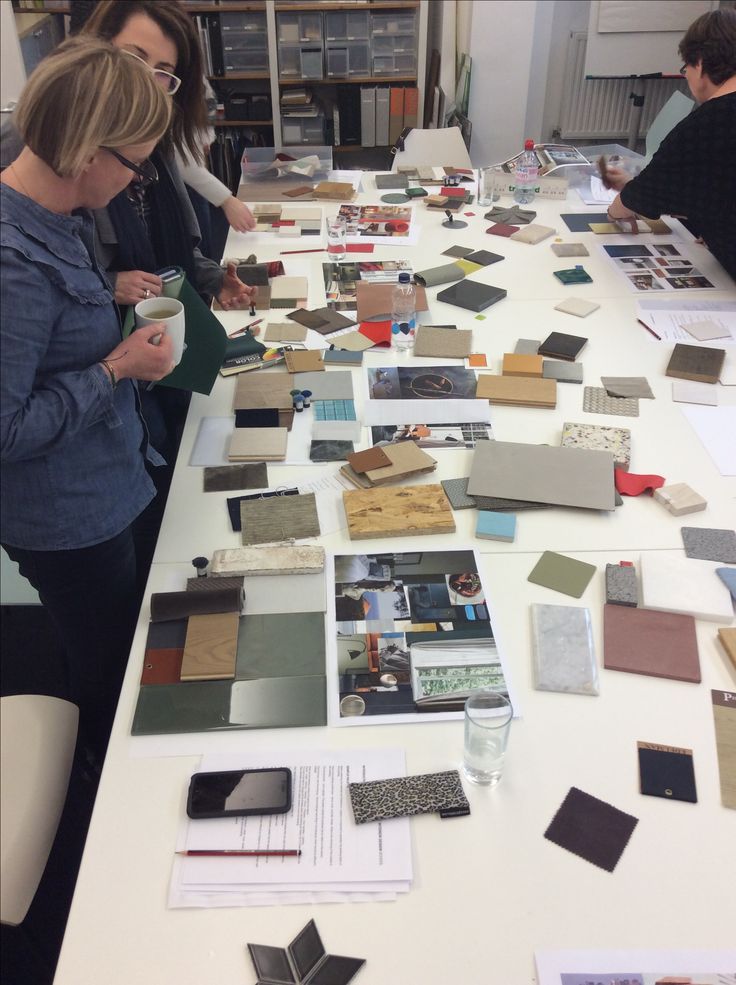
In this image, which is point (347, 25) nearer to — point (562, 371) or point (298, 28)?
point (298, 28)

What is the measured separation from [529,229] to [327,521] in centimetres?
181

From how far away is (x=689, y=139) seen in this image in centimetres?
240

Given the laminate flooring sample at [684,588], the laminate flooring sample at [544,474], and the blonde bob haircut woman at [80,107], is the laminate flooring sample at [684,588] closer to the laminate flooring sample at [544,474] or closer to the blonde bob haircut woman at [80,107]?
the laminate flooring sample at [544,474]

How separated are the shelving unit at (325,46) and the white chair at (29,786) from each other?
459 cm

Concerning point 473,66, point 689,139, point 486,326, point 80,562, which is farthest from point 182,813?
point 473,66

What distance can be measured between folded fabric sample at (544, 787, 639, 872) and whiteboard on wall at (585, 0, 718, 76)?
17.6ft

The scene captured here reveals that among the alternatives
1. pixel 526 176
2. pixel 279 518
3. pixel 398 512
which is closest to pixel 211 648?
pixel 279 518

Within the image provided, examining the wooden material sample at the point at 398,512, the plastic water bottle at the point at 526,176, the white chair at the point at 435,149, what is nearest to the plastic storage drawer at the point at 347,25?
the white chair at the point at 435,149

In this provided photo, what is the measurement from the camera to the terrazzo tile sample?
1.74 m

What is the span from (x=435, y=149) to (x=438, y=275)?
1.63 meters

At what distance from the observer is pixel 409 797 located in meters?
1.08

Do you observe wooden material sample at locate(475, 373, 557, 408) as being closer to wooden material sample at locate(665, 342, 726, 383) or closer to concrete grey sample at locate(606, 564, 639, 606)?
wooden material sample at locate(665, 342, 726, 383)

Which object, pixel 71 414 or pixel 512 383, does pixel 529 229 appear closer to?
pixel 512 383

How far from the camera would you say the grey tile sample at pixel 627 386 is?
6.48 ft
